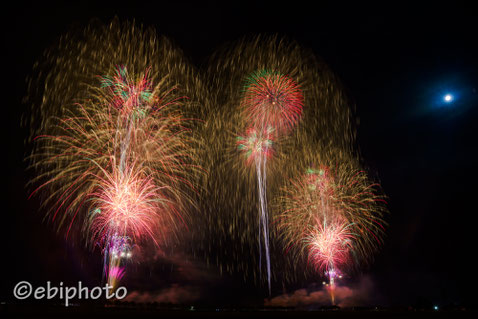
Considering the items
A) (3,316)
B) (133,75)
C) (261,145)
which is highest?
(133,75)

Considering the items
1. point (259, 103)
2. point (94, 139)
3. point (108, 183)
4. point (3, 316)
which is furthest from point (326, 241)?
point (3, 316)

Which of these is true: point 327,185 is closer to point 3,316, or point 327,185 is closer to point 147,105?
point 147,105

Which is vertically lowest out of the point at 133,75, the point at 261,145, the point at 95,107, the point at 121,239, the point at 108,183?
the point at 121,239

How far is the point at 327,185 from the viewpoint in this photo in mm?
41906

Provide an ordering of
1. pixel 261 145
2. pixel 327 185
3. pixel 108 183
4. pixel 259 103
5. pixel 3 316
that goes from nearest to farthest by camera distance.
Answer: pixel 3 316 < pixel 108 183 < pixel 259 103 < pixel 261 145 < pixel 327 185

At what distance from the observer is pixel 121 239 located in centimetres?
3453

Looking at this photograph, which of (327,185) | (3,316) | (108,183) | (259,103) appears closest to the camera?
(3,316)

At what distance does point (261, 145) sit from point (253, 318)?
24077mm

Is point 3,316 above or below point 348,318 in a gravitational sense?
above

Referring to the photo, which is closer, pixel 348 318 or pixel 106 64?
pixel 348 318

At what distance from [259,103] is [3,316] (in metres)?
26.9

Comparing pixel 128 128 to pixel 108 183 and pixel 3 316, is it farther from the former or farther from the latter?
pixel 3 316

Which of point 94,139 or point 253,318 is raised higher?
point 94,139

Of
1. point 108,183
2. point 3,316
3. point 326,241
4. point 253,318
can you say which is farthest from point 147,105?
point 326,241
